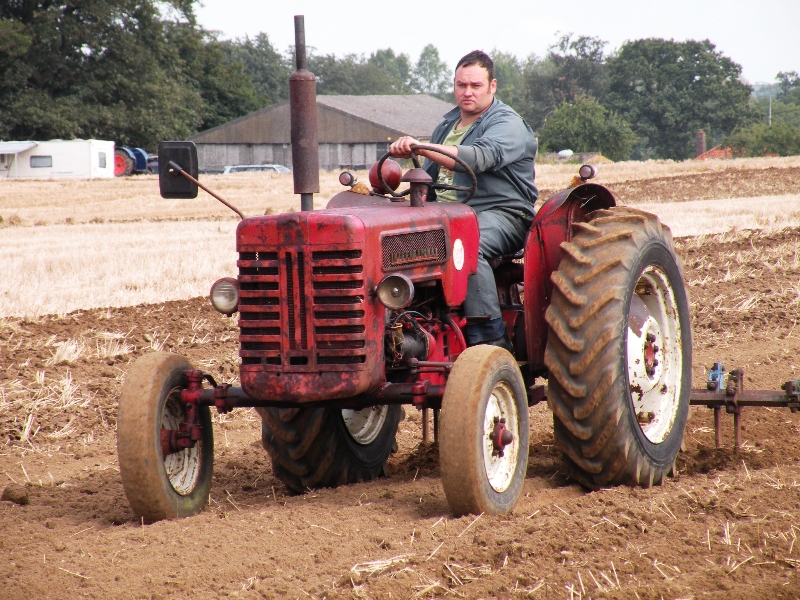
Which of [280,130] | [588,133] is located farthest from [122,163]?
[588,133]

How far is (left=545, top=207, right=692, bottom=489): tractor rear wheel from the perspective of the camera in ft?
14.4

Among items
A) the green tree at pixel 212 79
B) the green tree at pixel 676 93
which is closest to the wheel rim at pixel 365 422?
the green tree at pixel 212 79

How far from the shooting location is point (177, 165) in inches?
169

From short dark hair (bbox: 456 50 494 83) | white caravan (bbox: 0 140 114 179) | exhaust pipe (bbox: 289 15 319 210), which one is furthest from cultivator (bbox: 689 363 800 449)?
white caravan (bbox: 0 140 114 179)

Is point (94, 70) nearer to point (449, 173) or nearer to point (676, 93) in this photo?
point (676, 93)

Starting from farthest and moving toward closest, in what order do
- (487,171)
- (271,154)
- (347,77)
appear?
(347,77) → (271,154) → (487,171)

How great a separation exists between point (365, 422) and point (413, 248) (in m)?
Result: 1.34

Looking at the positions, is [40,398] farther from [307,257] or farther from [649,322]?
[649,322]

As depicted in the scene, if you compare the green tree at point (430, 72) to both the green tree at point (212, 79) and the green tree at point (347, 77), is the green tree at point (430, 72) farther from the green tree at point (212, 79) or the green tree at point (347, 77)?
the green tree at point (212, 79)

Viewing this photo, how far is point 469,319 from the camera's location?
16.3 feet

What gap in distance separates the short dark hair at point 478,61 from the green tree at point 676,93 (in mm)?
66591

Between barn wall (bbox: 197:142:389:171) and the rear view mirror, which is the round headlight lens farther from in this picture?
barn wall (bbox: 197:142:389:171)

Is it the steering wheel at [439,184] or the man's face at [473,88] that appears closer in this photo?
the steering wheel at [439,184]

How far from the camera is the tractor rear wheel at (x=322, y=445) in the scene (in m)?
4.81
